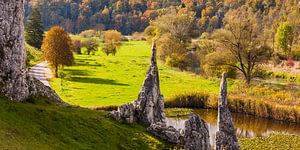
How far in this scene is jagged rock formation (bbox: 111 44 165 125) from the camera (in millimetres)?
26538

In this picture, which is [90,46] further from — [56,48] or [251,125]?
[251,125]

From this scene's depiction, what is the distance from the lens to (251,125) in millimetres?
50125

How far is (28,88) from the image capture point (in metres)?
24.7

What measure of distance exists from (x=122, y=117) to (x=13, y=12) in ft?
31.3

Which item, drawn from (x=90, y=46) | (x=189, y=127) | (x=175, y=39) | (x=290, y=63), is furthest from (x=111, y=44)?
(x=189, y=127)

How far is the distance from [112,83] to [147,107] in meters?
41.0

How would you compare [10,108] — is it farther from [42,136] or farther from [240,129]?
[240,129]

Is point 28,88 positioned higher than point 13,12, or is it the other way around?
point 13,12

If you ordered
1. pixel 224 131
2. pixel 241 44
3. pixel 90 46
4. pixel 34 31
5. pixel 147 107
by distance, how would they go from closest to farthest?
1. pixel 224 131
2. pixel 147 107
3. pixel 241 44
4. pixel 34 31
5. pixel 90 46

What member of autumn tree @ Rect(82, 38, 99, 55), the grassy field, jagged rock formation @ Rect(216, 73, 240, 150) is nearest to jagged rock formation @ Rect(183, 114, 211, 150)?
jagged rock formation @ Rect(216, 73, 240, 150)

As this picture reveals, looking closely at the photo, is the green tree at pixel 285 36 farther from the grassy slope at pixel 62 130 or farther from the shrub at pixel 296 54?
the grassy slope at pixel 62 130

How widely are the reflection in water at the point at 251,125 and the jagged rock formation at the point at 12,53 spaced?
83.6ft

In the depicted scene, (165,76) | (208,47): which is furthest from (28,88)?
(208,47)

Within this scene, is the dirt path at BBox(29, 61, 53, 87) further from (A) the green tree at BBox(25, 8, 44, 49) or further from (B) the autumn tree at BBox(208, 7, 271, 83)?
(B) the autumn tree at BBox(208, 7, 271, 83)
